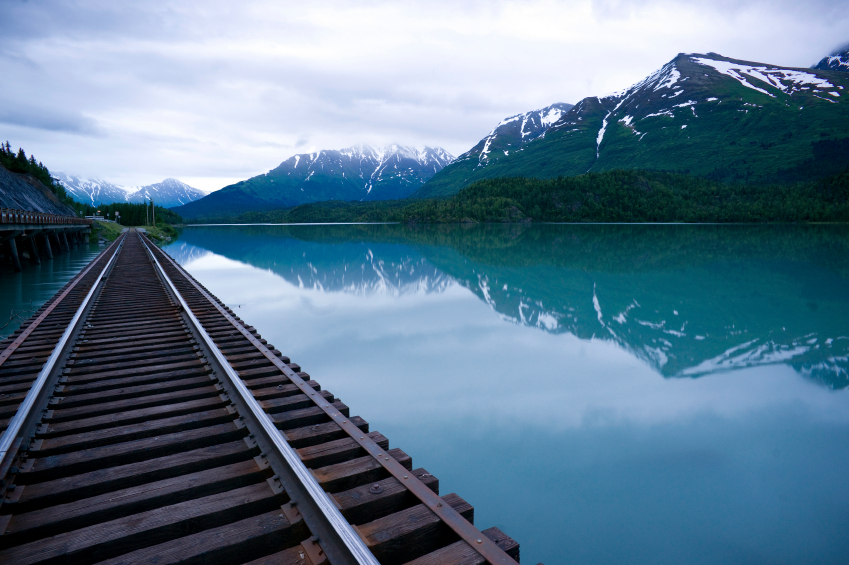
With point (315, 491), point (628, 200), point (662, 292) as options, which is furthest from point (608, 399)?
point (628, 200)

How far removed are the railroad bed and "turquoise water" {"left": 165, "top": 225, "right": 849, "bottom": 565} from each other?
2328 millimetres

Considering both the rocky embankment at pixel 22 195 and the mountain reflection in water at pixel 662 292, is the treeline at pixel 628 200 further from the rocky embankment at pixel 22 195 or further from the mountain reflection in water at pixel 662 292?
the mountain reflection in water at pixel 662 292

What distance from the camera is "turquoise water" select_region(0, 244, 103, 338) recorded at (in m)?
15.7

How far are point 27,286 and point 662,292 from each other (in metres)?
30.7

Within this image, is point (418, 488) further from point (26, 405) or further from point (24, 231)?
A: point (24, 231)

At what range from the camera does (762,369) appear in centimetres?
1148

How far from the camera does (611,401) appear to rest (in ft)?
31.0

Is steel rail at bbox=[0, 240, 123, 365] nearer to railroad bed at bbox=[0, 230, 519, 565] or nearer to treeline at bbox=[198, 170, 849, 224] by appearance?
railroad bed at bbox=[0, 230, 519, 565]

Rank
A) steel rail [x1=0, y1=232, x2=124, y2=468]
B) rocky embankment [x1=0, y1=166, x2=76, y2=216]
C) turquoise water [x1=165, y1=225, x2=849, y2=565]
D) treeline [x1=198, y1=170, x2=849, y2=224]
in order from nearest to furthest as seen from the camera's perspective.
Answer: steel rail [x1=0, y1=232, x2=124, y2=468], turquoise water [x1=165, y1=225, x2=849, y2=565], rocky embankment [x1=0, y1=166, x2=76, y2=216], treeline [x1=198, y1=170, x2=849, y2=224]

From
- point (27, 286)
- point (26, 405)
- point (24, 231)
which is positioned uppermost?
point (24, 231)

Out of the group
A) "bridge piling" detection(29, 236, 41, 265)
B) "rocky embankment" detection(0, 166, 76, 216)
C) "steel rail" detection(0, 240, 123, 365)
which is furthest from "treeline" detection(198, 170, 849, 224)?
"steel rail" detection(0, 240, 123, 365)

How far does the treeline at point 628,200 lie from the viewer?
128m

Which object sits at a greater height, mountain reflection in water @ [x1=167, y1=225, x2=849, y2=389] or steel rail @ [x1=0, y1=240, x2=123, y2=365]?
steel rail @ [x1=0, y1=240, x2=123, y2=365]

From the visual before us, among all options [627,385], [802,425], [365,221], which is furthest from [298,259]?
[365,221]
